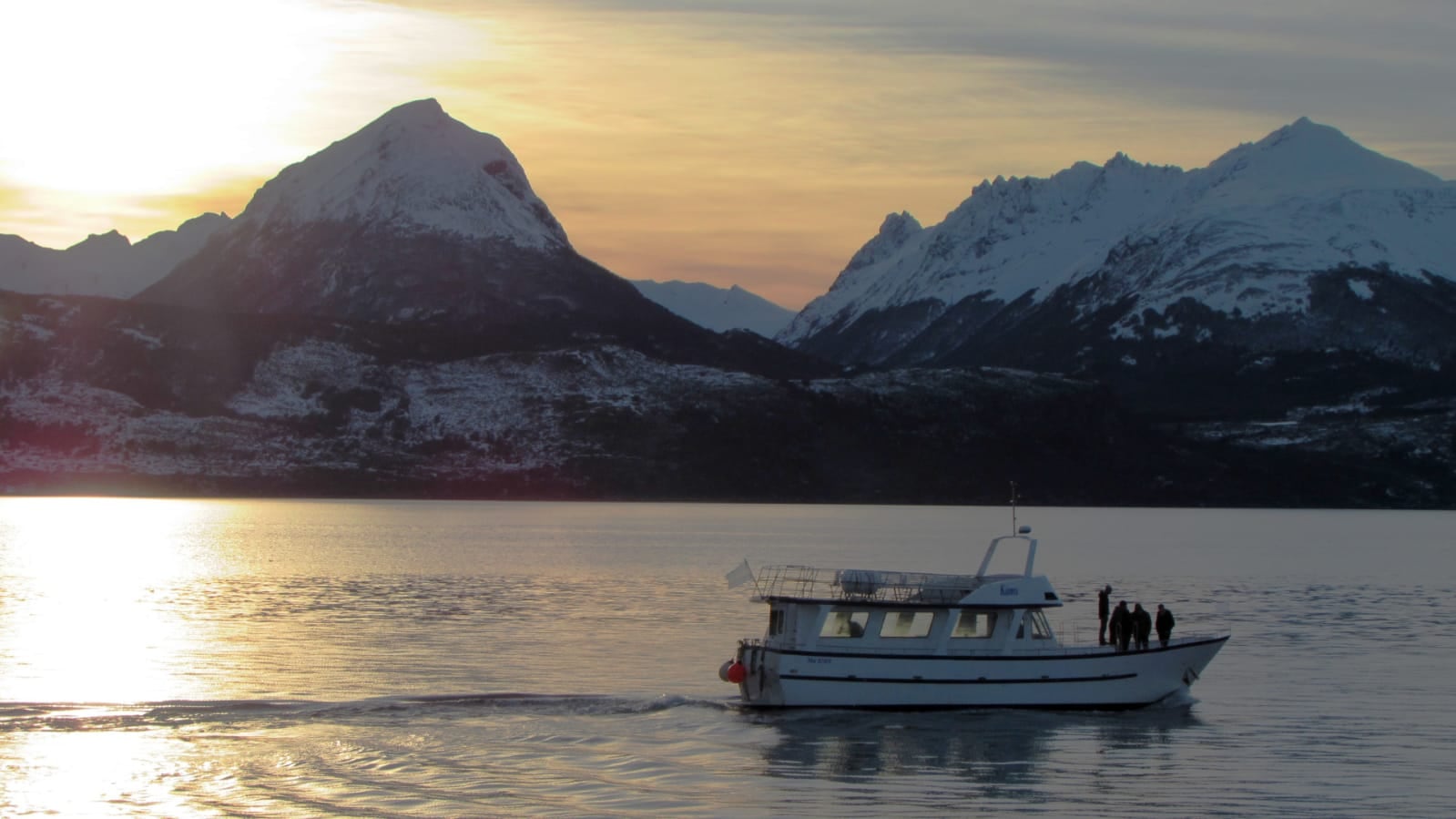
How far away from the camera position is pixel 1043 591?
2478 inches

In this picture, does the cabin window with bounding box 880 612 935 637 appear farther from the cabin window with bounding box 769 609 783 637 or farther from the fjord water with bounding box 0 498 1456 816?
the cabin window with bounding box 769 609 783 637

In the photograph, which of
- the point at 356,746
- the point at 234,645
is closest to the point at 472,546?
the point at 234,645

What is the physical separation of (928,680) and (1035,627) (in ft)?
15.2

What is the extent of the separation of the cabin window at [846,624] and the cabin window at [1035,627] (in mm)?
5520

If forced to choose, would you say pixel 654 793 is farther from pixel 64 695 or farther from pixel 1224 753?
pixel 64 695

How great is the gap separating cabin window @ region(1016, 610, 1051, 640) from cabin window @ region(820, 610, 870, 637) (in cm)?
552

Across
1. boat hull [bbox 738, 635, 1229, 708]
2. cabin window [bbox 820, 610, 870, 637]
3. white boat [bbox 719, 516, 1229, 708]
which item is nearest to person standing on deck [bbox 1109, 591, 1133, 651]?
white boat [bbox 719, 516, 1229, 708]

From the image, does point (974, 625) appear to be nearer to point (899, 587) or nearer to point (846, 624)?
point (899, 587)

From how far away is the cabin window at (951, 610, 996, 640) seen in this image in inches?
2464

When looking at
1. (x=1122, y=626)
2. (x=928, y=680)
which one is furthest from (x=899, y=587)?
(x=1122, y=626)

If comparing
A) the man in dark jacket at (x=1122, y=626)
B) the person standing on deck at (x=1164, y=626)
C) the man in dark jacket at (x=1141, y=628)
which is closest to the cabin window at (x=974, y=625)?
the man in dark jacket at (x=1122, y=626)

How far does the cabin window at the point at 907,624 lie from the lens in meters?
62.3

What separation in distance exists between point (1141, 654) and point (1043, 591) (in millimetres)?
4615

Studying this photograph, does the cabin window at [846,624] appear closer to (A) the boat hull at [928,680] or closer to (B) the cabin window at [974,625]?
(A) the boat hull at [928,680]
